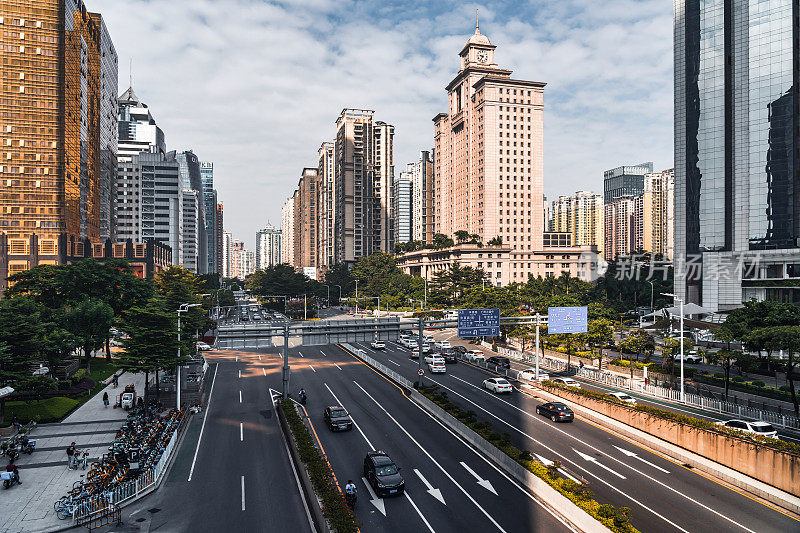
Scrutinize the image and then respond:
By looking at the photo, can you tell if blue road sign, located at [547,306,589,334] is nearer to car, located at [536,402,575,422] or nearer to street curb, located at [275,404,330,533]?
car, located at [536,402,575,422]

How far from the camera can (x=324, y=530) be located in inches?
877

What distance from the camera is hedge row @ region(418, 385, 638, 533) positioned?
70.4ft

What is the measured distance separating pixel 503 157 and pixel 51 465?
467 feet

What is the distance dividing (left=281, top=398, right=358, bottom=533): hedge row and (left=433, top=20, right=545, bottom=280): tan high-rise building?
5097 inches

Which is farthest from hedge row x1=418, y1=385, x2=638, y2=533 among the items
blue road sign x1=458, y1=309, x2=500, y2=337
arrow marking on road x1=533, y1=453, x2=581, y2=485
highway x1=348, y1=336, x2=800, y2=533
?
blue road sign x1=458, y1=309, x2=500, y2=337

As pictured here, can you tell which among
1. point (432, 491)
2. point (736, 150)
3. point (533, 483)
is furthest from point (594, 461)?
point (736, 150)

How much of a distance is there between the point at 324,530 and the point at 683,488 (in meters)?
19.0

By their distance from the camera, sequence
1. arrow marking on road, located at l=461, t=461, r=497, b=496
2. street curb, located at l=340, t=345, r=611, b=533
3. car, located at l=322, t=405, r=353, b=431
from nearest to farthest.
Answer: street curb, located at l=340, t=345, r=611, b=533, arrow marking on road, located at l=461, t=461, r=497, b=496, car, located at l=322, t=405, r=353, b=431

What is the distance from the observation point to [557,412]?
39719 millimetres

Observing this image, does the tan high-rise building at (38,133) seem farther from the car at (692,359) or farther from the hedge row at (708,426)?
the car at (692,359)

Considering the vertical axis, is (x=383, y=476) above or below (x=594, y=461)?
above

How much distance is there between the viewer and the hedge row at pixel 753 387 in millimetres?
45500

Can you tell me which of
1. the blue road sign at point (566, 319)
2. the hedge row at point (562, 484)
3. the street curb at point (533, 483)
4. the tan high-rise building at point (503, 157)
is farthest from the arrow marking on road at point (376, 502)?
the tan high-rise building at point (503, 157)

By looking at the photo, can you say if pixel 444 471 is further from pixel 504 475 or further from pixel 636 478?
pixel 636 478
